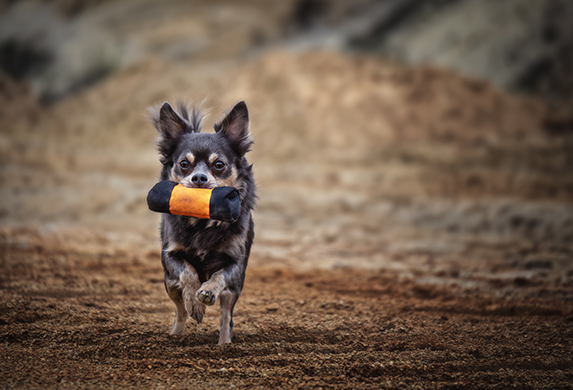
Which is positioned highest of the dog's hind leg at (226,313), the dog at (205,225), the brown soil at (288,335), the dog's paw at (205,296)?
the dog at (205,225)

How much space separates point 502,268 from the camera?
9086 mm

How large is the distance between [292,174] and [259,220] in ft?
17.2

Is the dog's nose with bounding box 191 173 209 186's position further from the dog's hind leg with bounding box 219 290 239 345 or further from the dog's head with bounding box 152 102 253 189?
the dog's hind leg with bounding box 219 290 239 345

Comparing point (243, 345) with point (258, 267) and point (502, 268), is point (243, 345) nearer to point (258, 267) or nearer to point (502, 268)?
point (258, 267)

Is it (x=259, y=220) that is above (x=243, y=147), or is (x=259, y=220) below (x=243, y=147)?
below

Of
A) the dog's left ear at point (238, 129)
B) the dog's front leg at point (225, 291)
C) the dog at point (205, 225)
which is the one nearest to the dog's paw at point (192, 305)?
the dog at point (205, 225)

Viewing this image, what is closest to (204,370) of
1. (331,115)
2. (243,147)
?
(243,147)

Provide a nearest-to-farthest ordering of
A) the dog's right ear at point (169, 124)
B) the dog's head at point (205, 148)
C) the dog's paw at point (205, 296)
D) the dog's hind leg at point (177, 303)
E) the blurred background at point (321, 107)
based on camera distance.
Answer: the dog's paw at point (205, 296)
the dog's hind leg at point (177, 303)
the dog's head at point (205, 148)
the dog's right ear at point (169, 124)
the blurred background at point (321, 107)

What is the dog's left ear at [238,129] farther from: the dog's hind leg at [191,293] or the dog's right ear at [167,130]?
the dog's hind leg at [191,293]

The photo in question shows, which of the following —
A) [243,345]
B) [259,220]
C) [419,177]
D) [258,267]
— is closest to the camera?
[243,345]

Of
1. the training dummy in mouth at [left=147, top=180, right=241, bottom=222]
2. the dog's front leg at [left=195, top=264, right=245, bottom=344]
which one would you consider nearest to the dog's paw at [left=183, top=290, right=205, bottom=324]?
the dog's front leg at [left=195, top=264, right=245, bottom=344]

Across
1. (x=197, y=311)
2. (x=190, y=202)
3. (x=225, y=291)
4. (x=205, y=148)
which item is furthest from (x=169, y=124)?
(x=197, y=311)

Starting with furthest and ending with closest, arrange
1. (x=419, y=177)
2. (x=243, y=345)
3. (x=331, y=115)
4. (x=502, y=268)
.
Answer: (x=331, y=115), (x=419, y=177), (x=502, y=268), (x=243, y=345)

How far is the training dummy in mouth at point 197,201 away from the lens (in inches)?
148
